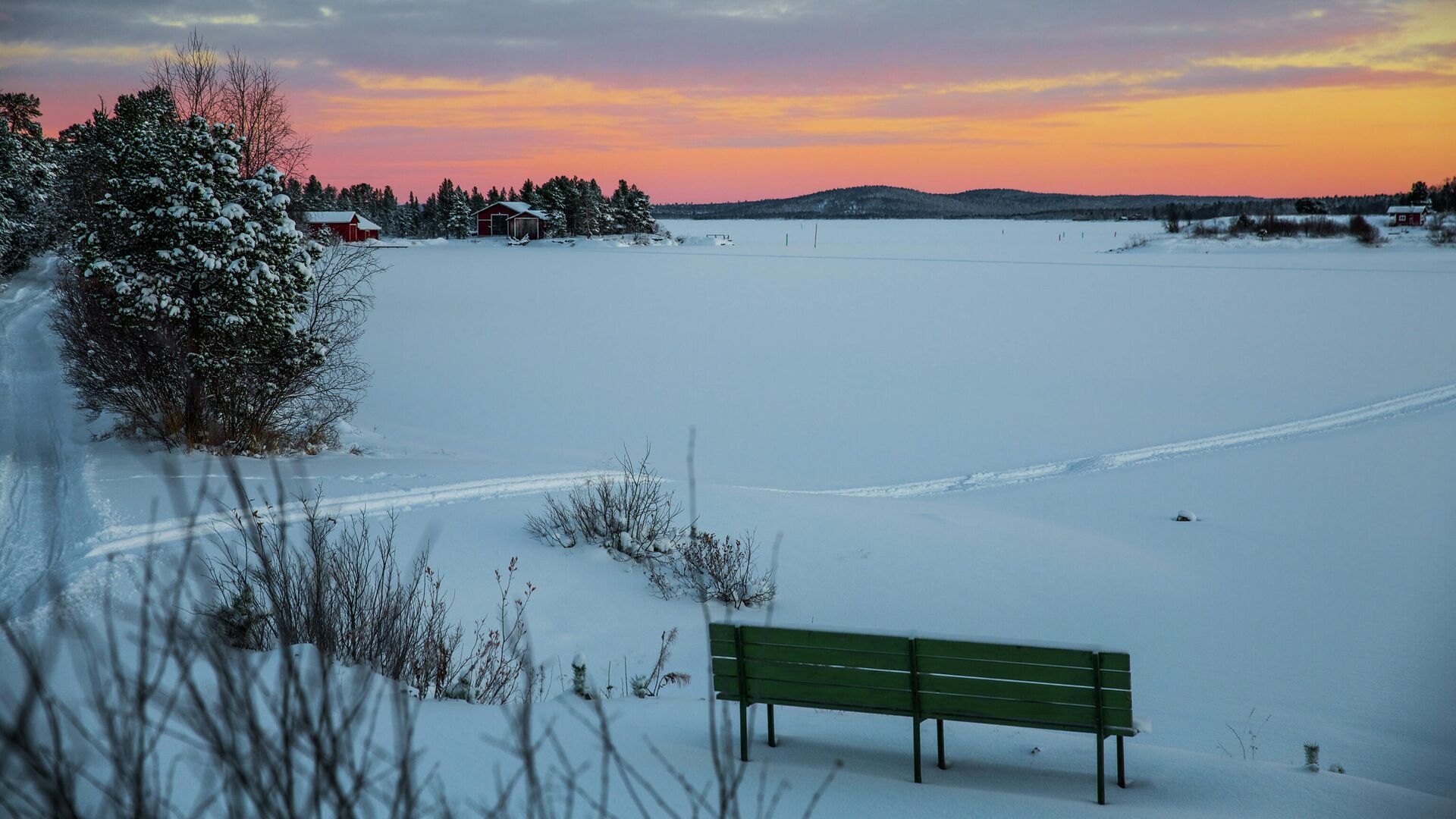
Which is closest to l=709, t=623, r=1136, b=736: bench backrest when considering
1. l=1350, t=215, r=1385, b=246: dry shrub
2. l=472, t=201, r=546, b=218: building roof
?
l=1350, t=215, r=1385, b=246: dry shrub

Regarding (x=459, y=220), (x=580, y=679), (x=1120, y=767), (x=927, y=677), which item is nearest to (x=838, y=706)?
(x=927, y=677)

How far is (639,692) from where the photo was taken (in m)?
8.00

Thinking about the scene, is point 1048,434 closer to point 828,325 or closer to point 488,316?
point 828,325

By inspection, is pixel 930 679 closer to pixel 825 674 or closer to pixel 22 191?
pixel 825 674

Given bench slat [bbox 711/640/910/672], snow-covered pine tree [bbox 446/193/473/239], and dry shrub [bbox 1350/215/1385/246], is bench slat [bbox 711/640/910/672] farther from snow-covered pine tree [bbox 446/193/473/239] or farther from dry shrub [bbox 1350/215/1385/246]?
snow-covered pine tree [bbox 446/193/473/239]

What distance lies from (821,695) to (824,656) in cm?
27

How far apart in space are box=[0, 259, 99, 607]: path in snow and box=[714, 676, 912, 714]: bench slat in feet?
19.4

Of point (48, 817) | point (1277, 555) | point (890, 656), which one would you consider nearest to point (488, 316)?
point (1277, 555)

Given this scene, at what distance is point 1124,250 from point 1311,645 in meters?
87.3

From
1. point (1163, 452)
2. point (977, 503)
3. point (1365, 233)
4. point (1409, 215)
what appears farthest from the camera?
point (1409, 215)

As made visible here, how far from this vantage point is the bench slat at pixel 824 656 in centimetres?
627

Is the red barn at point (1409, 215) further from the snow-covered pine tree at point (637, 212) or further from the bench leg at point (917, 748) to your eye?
the bench leg at point (917, 748)

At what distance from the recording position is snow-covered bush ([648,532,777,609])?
11.8 meters

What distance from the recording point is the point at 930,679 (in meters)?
6.21
